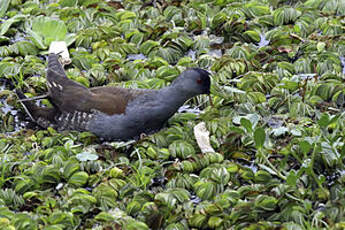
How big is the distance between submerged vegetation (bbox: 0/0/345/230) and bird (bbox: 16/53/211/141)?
0.45ft

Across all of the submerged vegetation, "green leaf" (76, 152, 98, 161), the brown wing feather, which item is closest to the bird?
the brown wing feather

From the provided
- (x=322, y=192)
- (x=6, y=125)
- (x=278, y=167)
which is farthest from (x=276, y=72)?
(x=6, y=125)

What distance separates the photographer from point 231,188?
20.2 ft

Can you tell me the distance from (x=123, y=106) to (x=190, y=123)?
0.71 m

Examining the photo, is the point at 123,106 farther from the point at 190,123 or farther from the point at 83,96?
the point at 190,123

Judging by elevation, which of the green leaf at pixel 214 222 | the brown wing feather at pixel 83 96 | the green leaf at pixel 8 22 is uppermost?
the brown wing feather at pixel 83 96

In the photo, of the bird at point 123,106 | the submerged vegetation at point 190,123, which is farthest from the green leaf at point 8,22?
the bird at point 123,106

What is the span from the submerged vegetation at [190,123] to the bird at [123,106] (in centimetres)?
14

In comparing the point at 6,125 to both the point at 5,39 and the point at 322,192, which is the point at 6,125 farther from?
the point at 322,192

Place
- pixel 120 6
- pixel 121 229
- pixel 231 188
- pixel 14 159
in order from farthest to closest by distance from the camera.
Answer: pixel 120 6 < pixel 14 159 < pixel 231 188 < pixel 121 229

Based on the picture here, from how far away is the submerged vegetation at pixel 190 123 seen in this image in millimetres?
5828

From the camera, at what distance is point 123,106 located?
6930 millimetres

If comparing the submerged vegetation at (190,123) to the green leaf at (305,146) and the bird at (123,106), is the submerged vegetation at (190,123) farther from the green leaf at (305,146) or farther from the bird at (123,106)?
the bird at (123,106)

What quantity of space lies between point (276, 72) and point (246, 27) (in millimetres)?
1128
